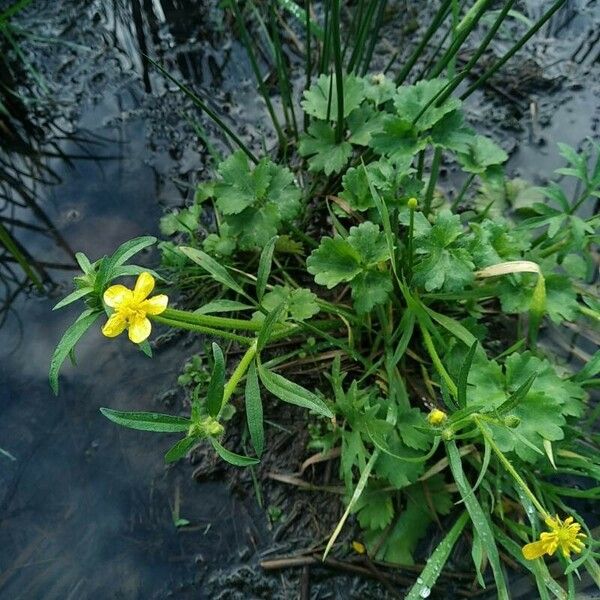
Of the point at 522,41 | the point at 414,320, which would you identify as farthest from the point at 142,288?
the point at 522,41

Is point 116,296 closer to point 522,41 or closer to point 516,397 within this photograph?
point 516,397

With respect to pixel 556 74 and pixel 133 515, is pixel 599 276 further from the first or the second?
pixel 133 515

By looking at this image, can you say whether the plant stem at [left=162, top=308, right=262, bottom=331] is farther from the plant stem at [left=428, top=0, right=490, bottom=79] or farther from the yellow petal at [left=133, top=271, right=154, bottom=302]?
the plant stem at [left=428, top=0, right=490, bottom=79]

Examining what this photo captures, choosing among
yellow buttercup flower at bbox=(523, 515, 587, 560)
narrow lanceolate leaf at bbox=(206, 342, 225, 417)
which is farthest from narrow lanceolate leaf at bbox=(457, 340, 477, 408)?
narrow lanceolate leaf at bbox=(206, 342, 225, 417)

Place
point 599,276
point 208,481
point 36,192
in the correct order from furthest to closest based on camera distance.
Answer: point 36,192
point 599,276
point 208,481

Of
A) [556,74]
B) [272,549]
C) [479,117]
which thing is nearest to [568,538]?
[272,549]

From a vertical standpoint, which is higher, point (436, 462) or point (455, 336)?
point (455, 336)
